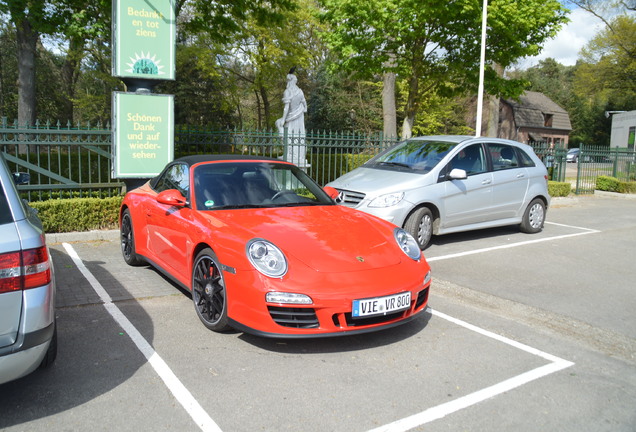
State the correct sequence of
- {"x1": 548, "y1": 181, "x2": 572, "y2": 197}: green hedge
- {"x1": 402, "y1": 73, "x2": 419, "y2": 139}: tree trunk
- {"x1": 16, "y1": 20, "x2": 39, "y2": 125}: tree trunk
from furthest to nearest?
{"x1": 16, "y1": 20, "x2": 39, "y2": 125}: tree trunk → {"x1": 548, "y1": 181, "x2": 572, "y2": 197}: green hedge → {"x1": 402, "y1": 73, "x2": 419, "y2": 139}: tree trunk

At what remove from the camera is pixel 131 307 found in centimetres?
515

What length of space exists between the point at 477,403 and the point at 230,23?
48.9 ft

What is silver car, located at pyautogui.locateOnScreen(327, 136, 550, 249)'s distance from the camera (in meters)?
7.61

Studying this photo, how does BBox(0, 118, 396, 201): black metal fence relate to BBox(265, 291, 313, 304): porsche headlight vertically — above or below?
above

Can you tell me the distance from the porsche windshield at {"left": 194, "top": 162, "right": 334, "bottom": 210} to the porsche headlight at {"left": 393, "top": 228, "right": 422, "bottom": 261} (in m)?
1.02

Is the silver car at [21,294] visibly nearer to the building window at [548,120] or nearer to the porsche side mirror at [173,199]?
the porsche side mirror at [173,199]

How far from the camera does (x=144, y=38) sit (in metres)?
8.86

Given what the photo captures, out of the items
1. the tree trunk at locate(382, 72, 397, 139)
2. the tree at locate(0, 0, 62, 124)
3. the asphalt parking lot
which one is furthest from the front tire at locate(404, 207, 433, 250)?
the tree at locate(0, 0, 62, 124)

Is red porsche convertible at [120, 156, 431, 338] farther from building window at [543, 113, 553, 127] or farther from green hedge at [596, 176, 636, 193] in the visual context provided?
building window at [543, 113, 553, 127]

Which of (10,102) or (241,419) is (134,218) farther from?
(10,102)

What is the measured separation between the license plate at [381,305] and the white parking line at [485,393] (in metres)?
0.88

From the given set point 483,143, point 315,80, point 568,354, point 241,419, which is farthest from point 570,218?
point 315,80

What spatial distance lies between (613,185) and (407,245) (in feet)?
55.1

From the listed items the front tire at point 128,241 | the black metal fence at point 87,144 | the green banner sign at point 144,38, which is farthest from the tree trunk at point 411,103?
Answer: the front tire at point 128,241
